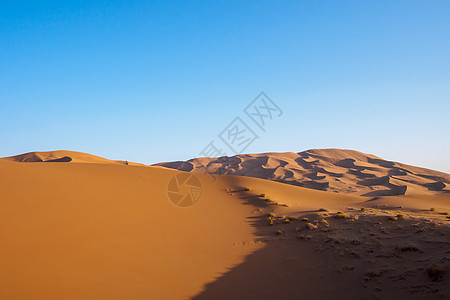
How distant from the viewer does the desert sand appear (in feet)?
20.2

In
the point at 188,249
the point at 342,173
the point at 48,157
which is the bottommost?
the point at 188,249

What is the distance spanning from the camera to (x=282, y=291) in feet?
21.0

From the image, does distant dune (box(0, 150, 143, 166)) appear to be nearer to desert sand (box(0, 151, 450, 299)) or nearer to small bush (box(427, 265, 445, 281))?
desert sand (box(0, 151, 450, 299))

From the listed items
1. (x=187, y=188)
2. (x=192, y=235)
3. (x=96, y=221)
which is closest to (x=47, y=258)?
(x=96, y=221)

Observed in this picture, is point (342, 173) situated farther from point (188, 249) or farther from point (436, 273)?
point (436, 273)

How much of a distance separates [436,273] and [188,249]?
22.8ft

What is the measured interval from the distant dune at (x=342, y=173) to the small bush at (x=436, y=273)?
95.3 feet

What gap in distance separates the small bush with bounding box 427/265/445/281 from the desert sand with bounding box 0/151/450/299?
0.03 m

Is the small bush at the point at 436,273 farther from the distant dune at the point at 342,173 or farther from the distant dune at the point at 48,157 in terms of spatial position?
the distant dune at the point at 48,157

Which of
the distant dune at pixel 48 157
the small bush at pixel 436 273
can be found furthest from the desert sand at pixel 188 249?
the distant dune at pixel 48 157

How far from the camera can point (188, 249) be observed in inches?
377

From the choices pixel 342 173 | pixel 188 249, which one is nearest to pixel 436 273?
pixel 188 249

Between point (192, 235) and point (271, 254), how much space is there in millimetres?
3601

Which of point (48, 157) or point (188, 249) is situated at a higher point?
point (48, 157)
